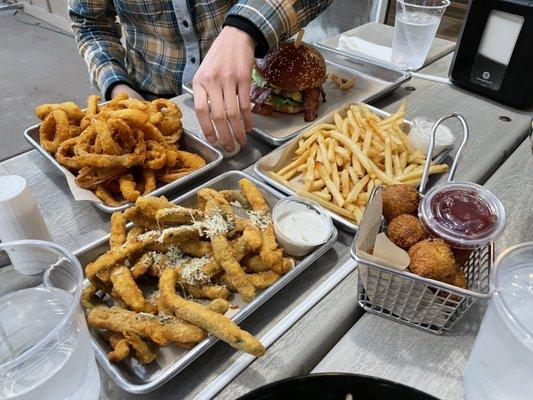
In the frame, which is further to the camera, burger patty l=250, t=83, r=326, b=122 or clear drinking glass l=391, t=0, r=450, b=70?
clear drinking glass l=391, t=0, r=450, b=70

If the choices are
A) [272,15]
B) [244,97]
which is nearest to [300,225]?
[244,97]

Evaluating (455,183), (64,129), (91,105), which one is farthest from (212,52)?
(455,183)

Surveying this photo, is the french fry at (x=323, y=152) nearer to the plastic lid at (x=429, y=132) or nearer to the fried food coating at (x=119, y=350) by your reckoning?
the plastic lid at (x=429, y=132)

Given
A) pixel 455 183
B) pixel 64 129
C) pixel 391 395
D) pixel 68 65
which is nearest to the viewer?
pixel 391 395

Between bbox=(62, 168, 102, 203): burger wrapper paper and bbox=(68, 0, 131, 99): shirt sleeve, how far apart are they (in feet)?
2.90

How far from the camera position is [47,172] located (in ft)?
5.19

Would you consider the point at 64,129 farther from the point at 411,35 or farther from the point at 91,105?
the point at 411,35

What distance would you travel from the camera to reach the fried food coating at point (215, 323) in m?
0.88

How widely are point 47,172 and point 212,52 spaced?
773mm

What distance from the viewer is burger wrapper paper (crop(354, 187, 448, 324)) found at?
911 mm

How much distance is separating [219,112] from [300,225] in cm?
56

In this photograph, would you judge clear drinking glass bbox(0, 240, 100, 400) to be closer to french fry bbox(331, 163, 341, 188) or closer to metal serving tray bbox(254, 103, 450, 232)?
metal serving tray bbox(254, 103, 450, 232)

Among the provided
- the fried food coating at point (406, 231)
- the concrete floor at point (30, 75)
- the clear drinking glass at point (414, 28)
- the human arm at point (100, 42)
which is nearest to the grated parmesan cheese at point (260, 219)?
the fried food coating at point (406, 231)

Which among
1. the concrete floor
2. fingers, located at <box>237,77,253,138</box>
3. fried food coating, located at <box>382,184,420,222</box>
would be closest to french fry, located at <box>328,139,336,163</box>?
fingers, located at <box>237,77,253,138</box>
